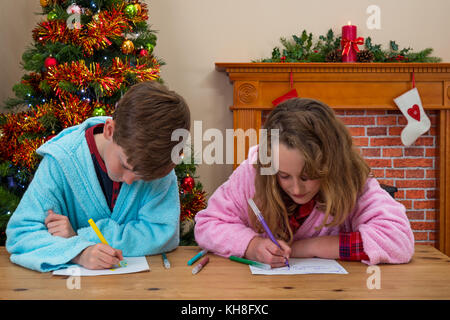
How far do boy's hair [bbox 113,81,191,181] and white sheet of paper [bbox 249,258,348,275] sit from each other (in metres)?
0.32

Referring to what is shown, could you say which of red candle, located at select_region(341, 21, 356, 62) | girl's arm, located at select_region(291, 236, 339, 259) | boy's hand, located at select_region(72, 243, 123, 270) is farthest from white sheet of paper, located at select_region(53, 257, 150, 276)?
red candle, located at select_region(341, 21, 356, 62)

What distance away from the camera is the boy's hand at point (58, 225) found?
1030 millimetres

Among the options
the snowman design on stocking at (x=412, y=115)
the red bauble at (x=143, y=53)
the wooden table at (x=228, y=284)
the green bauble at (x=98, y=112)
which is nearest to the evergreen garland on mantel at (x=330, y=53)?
the snowman design on stocking at (x=412, y=115)

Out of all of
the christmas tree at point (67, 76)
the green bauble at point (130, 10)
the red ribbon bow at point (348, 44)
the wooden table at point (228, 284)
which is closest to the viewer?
the wooden table at point (228, 284)

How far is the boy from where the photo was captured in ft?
3.12

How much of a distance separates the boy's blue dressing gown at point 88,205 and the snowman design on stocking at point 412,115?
2.04 m

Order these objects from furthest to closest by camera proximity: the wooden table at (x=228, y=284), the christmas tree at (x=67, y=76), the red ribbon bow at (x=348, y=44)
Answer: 1. the red ribbon bow at (x=348, y=44)
2. the christmas tree at (x=67, y=76)
3. the wooden table at (x=228, y=284)

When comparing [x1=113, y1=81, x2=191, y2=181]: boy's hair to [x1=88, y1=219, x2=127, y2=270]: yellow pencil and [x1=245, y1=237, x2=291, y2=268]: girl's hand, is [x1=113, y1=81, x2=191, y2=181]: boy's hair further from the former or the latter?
[x1=245, y1=237, x2=291, y2=268]: girl's hand

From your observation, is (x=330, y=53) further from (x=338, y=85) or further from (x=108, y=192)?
(x=108, y=192)

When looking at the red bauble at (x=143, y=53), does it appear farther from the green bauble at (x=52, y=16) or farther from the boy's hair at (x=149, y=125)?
the boy's hair at (x=149, y=125)

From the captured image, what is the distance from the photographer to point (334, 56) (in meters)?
2.75

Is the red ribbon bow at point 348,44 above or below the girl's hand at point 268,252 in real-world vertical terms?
above

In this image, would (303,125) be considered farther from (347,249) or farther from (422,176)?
(422,176)
